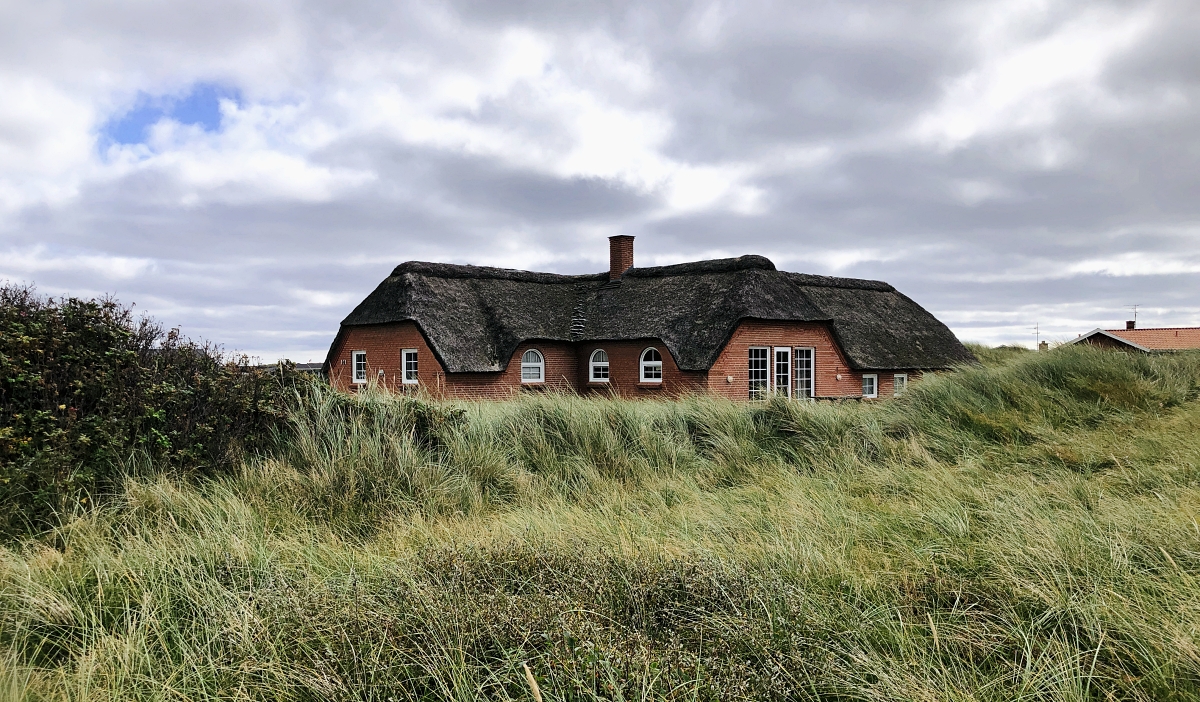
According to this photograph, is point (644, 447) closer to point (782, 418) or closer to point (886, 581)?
point (782, 418)

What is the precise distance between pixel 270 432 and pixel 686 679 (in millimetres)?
5676

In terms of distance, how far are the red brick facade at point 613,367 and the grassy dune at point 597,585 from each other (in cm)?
1408

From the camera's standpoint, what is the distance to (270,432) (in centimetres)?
771

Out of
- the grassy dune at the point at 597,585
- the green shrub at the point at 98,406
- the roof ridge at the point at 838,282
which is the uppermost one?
the roof ridge at the point at 838,282

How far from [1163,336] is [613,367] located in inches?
1122

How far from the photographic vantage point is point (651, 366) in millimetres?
23250

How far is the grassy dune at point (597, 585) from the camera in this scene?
11.1ft

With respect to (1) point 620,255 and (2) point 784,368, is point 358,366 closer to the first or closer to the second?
(1) point 620,255

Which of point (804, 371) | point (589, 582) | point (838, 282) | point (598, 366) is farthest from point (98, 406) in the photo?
point (838, 282)

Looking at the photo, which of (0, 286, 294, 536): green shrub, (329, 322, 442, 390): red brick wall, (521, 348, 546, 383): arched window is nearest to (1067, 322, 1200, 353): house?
(521, 348, 546, 383): arched window

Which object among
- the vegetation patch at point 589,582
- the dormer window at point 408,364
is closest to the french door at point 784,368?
the dormer window at point 408,364

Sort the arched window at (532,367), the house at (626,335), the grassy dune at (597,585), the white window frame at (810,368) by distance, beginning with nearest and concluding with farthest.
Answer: the grassy dune at (597,585)
the house at (626,335)
the white window frame at (810,368)
the arched window at (532,367)

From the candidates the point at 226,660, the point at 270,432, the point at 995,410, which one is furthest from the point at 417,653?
the point at 995,410

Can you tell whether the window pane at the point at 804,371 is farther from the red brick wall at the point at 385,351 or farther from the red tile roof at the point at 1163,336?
the red tile roof at the point at 1163,336
